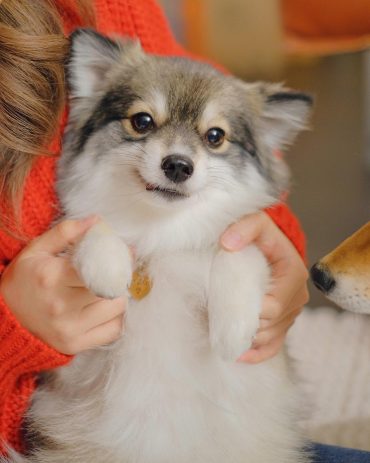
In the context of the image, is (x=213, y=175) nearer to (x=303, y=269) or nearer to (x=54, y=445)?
(x=303, y=269)

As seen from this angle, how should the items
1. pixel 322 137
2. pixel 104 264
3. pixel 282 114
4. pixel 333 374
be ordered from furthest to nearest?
pixel 322 137 → pixel 333 374 → pixel 282 114 → pixel 104 264

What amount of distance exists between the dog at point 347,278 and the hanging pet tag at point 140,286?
346 mm

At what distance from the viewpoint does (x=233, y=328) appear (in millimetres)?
1241

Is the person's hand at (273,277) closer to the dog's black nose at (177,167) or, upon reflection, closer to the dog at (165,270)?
the dog at (165,270)

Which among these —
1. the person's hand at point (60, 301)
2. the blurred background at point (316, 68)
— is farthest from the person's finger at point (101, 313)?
the blurred background at point (316, 68)

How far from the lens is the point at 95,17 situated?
1.64 m

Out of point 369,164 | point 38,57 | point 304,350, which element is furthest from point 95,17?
point 369,164

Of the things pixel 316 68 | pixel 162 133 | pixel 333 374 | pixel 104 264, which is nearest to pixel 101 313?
pixel 104 264

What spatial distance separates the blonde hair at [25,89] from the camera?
4.73 feet

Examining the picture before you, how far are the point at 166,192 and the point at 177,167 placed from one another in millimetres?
74

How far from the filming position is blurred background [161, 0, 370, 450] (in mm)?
1962

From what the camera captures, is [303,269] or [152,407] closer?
[152,407]

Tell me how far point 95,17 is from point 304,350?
1.23 metres

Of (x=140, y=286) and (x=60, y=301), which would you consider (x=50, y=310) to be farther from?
Result: (x=140, y=286)
